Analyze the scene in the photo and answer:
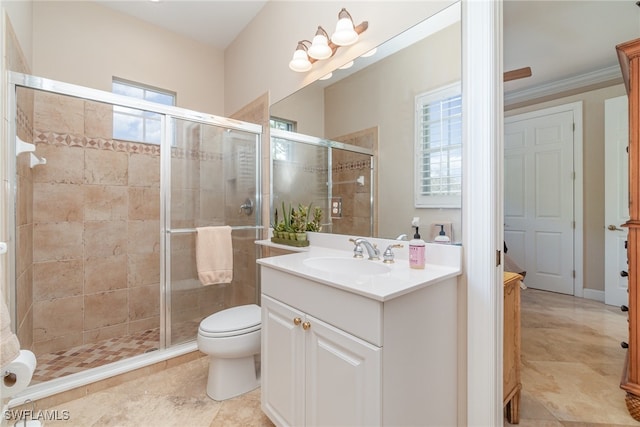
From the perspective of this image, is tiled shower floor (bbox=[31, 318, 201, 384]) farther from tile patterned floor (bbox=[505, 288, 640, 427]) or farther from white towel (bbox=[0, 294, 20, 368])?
Answer: tile patterned floor (bbox=[505, 288, 640, 427])

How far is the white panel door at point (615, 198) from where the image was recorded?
113 inches

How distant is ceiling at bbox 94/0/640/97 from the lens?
2.14 meters

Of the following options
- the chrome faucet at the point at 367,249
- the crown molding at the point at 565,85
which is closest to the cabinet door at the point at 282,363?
the chrome faucet at the point at 367,249

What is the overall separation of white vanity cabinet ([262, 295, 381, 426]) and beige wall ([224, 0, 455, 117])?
1448mm

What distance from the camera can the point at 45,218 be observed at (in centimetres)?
208

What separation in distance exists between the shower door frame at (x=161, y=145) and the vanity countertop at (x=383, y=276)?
1120mm

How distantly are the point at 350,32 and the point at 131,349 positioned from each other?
8.77ft

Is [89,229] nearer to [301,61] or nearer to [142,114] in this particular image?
[142,114]

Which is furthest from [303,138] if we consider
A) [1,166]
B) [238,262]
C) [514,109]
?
[514,109]

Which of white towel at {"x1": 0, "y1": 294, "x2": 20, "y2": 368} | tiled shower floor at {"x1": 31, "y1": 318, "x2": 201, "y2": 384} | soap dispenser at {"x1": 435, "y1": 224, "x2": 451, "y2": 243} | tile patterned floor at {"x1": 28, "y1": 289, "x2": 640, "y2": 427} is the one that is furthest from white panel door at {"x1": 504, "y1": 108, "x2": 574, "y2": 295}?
white towel at {"x1": 0, "y1": 294, "x2": 20, "y2": 368}

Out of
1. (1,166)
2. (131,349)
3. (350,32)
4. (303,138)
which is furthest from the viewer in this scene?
(131,349)

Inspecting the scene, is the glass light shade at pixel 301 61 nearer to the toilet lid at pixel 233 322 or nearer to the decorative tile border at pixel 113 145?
the decorative tile border at pixel 113 145

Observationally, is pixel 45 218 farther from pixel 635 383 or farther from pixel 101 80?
pixel 635 383

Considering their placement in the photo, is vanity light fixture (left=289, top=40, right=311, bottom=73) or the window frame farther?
the window frame
